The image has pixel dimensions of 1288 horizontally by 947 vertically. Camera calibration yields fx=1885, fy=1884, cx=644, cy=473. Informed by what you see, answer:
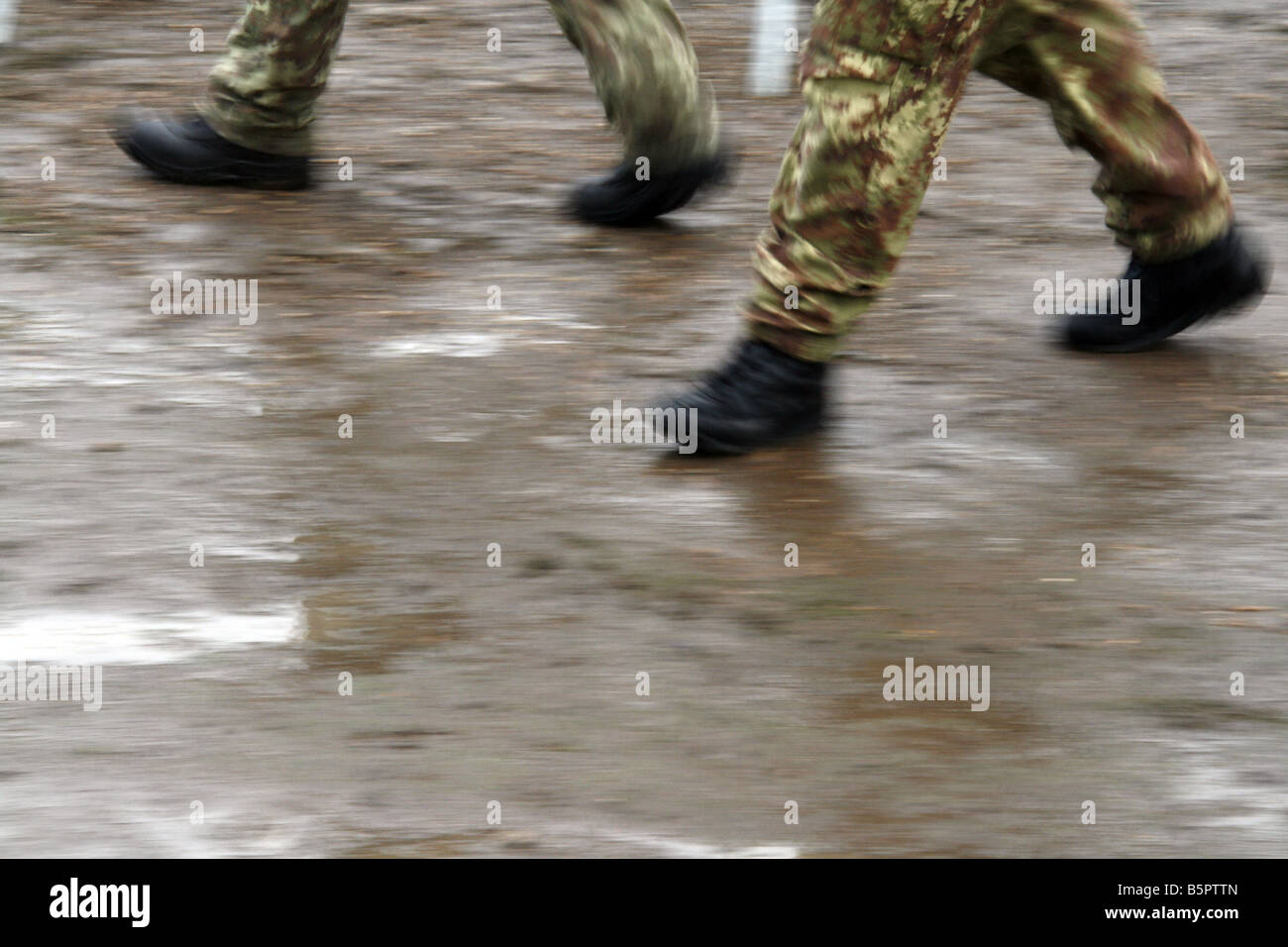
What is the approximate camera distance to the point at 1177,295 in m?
3.78

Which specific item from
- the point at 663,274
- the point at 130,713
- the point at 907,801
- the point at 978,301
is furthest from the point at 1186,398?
the point at 130,713

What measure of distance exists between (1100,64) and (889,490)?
947 mm

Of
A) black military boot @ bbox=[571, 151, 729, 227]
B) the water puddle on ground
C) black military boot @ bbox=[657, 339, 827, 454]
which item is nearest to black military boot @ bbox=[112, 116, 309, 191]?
black military boot @ bbox=[571, 151, 729, 227]

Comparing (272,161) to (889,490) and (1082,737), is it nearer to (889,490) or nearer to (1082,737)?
(889,490)

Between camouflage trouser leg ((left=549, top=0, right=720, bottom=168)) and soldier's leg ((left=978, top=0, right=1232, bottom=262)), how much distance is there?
3.15ft

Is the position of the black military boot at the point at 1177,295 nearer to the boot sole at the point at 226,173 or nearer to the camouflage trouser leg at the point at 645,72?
the camouflage trouser leg at the point at 645,72

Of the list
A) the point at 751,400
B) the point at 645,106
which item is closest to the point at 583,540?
the point at 751,400

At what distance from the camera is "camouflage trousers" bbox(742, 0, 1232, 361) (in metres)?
3.18

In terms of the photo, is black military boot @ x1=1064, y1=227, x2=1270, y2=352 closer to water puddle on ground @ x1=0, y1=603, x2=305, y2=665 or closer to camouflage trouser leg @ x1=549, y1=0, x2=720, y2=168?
camouflage trouser leg @ x1=549, y1=0, x2=720, y2=168

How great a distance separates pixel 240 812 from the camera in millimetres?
2279

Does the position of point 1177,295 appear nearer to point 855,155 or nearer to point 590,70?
point 855,155

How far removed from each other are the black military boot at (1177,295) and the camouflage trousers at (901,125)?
0.44ft

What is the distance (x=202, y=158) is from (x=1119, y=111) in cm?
229
